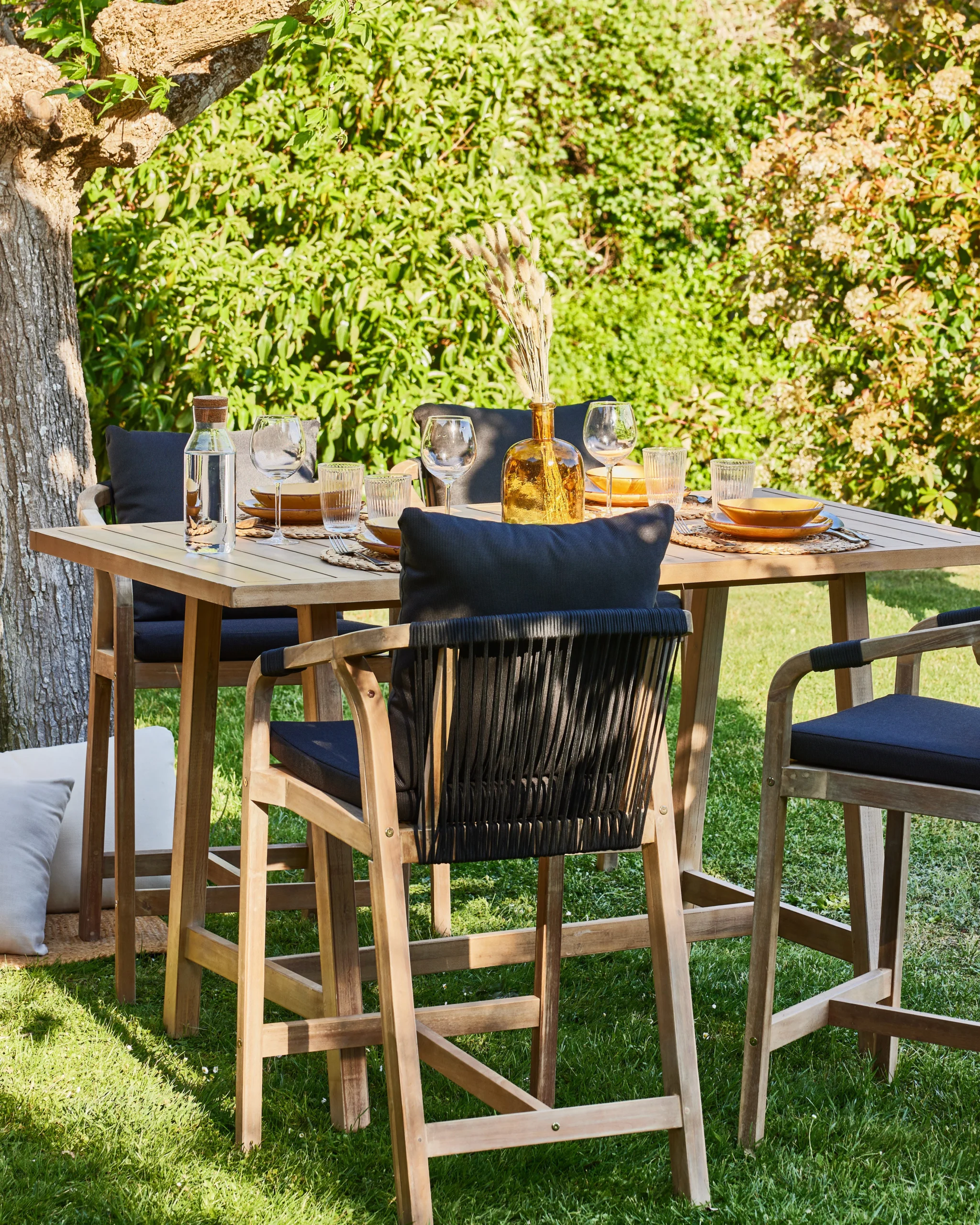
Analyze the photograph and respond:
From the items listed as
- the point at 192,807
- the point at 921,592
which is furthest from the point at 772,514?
the point at 921,592

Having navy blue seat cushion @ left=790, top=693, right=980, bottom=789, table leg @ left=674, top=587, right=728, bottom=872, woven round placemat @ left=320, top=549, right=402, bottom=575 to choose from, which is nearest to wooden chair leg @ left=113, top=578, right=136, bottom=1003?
woven round placemat @ left=320, top=549, right=402, bottom=575

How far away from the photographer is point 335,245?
633 centimetres

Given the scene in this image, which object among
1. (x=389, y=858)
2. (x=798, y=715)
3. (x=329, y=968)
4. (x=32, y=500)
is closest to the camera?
(x=389, y=858)

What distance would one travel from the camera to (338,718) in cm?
275

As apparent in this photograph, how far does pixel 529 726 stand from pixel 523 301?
1.01m

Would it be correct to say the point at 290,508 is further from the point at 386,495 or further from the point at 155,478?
the point at 155,478

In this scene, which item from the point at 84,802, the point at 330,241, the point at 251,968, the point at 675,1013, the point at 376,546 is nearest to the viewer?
the point at 675,1013

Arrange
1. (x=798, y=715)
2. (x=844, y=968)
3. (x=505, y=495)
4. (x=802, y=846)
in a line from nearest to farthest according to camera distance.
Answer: (x=505, y=495)
(x=844, y=968)
(x=802, y=846)
(x=798, y=715)

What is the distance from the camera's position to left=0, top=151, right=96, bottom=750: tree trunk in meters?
4.39

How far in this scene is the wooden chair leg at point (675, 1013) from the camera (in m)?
2.29

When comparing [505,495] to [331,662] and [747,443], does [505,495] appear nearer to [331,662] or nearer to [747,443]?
[331,662]

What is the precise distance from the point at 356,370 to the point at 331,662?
4.44 metres

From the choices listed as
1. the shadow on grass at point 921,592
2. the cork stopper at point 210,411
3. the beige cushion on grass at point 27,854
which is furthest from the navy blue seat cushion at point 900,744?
the shadow on grass at point 921,592

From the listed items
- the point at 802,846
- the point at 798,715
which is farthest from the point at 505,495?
the point at 798,715
